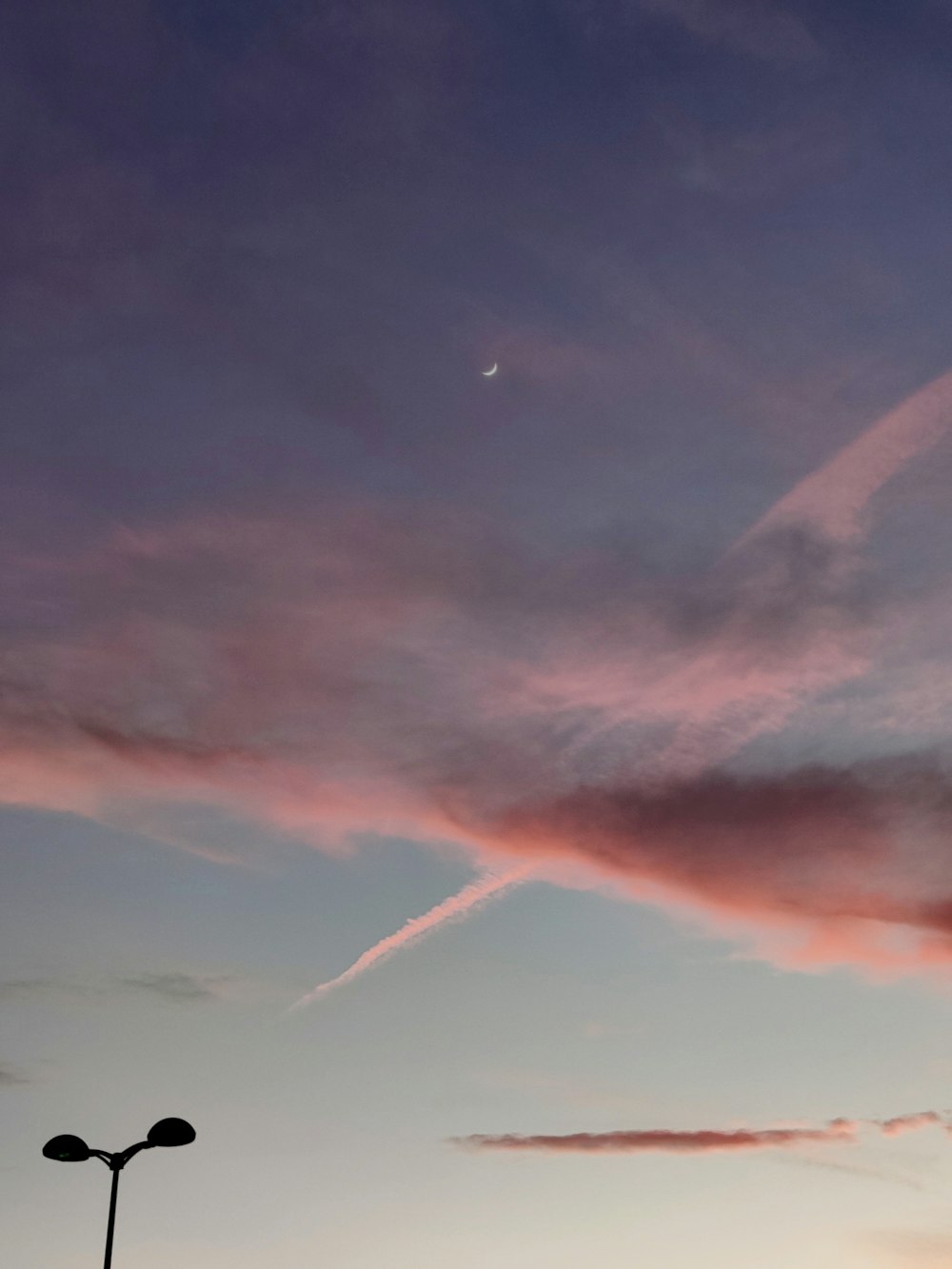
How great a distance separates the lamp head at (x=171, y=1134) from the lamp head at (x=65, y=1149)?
2192mm

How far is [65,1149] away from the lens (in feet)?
100.0

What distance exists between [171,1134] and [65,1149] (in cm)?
292

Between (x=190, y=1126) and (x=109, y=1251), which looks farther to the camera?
(x=109, y=1251)

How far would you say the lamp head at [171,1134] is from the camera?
1157 inches

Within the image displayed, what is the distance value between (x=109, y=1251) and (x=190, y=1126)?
6.80 metres

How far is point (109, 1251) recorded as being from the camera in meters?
33.9

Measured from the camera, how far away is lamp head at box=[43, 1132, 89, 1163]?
1195 inches

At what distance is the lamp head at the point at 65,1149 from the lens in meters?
30.4

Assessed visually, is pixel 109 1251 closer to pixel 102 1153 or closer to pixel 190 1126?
pixel 102 1153

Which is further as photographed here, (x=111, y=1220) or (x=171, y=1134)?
(x=111, y=1220)

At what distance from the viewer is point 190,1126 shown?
2978cm

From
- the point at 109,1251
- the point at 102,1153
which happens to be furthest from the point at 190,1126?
the point at 109,1251

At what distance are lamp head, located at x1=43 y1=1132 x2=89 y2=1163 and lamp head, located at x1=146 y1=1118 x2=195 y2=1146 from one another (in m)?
2.19

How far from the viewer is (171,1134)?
96.5ft
